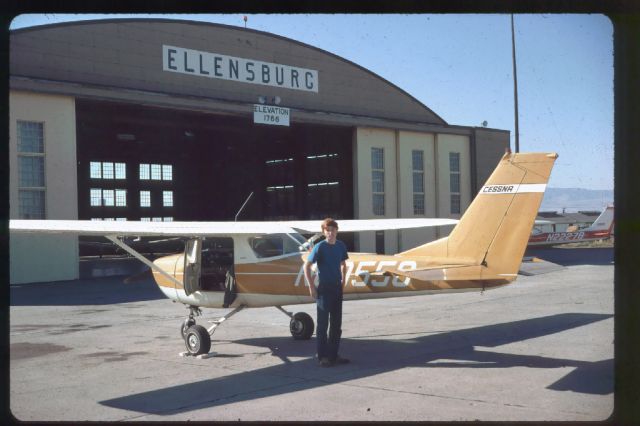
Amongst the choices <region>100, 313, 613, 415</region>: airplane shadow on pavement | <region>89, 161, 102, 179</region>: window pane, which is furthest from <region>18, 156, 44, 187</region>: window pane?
<region>89, 161, 102, 179</region>: window pane

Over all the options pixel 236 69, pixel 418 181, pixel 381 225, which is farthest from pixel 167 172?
pixel 381 225

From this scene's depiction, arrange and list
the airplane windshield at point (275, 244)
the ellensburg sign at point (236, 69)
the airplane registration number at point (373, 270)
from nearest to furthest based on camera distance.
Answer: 1. the airplane registration number at point (373, 270)
2. the airplane windshield at point (275, 244)
3. the ellensburg sign at point (236, 69)

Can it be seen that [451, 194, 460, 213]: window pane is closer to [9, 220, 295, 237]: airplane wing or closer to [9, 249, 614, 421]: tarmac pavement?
[9, 249, 614, 421]: tarmac pavement

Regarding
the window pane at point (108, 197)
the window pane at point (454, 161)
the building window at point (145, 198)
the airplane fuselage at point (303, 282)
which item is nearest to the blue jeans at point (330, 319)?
the airplane fuselage at point (303, 282)

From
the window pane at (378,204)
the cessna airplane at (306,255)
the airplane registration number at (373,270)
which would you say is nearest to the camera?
the cessna airplane at (306,255)

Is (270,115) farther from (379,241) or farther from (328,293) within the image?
(328,293)

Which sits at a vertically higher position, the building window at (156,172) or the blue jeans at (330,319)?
the building window at (156,172)

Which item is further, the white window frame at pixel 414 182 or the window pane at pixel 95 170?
the window pane at pixel 95 170

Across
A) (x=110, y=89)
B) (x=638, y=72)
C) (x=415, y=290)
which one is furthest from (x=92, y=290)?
(x=638, y=72)

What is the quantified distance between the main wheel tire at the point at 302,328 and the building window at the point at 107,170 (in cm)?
3355

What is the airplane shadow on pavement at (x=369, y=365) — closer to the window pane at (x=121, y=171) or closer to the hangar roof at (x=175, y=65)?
the hangar roof at (x=175, y=65)

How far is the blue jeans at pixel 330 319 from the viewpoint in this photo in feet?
27.5

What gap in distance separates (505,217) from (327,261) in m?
2.54

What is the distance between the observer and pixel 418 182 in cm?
3091
